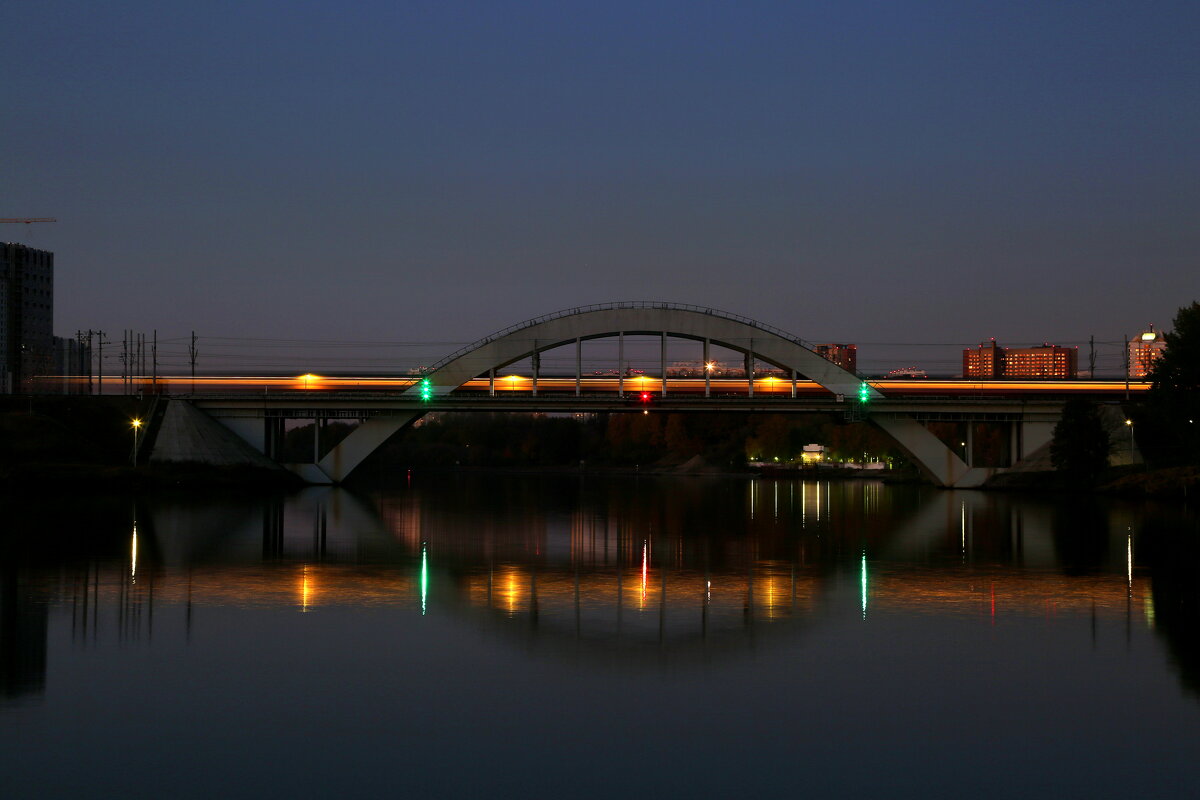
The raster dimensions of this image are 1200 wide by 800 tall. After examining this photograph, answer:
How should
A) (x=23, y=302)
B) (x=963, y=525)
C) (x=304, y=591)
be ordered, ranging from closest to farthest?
(x=304, y=591) → (x=963, y=525) → (x=23, y=302)

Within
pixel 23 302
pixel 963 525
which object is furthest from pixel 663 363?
pixel 23 302

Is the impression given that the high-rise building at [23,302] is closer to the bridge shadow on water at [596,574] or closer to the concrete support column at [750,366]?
the concrete support column at [750,366]

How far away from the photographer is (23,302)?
180m

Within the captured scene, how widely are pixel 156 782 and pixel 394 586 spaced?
40.9 feet

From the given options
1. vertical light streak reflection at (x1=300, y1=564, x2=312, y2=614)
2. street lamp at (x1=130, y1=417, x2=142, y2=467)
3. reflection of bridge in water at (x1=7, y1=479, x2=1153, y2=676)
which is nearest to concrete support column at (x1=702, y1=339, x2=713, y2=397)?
reflection of bridge in water at (x1=7, y1=479, x2=1153, y2=676)

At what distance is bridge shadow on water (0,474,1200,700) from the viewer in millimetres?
17688

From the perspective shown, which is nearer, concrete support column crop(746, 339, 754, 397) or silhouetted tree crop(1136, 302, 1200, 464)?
silhouetted tree crop(1136, 302, 1200, 464)

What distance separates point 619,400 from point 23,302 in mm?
137748

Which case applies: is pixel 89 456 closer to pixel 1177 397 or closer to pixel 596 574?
pixel 596 574

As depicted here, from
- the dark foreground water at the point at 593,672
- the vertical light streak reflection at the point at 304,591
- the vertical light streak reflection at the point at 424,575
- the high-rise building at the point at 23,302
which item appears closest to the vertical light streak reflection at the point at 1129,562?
the dark foreground water at the point at 593,672

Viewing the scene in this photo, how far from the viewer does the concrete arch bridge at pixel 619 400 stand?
7394cm

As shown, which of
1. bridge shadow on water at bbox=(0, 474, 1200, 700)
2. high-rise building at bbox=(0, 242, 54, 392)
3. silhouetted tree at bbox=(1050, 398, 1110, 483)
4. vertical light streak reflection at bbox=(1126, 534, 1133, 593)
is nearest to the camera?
bridge shadow on water at bbox=(0, 474, 1200, 700)

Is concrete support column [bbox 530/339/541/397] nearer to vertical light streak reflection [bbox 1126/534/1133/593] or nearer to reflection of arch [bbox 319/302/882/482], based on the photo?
reflection of arch [bbox 319/302/882/482]

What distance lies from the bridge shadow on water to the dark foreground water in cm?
12
